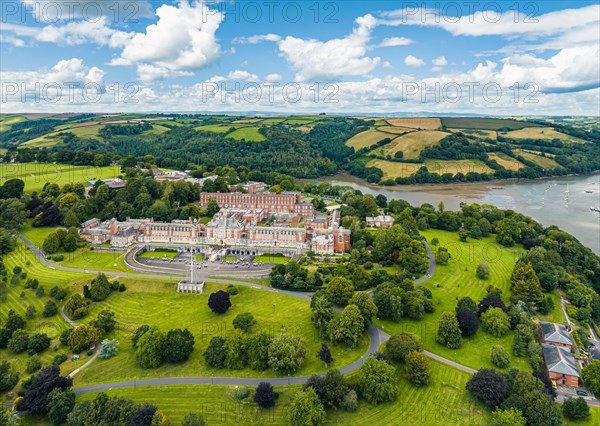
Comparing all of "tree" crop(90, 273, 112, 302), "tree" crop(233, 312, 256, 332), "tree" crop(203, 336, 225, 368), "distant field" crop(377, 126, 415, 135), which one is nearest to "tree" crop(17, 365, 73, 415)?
"tree" crop(203, 336, 225, 368)

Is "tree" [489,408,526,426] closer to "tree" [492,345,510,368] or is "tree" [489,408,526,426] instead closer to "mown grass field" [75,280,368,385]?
"tree" [492,345,510,368]

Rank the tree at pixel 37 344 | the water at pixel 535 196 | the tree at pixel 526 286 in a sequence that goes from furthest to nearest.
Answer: the water at pixel 535 196 < the tree at pixel 526 286 < the tree at pixel 37 344

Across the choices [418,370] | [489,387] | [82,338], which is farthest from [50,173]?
[489,387]

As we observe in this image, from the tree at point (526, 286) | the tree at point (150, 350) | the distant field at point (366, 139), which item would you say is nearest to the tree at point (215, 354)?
the tree at point (150, 350)

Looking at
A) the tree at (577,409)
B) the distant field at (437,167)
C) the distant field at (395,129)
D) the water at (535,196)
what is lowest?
the tree at (577,409)

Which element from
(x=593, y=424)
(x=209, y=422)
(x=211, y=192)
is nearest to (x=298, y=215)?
(x=211, y=192)

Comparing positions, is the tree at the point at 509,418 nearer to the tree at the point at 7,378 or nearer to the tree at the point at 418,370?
the tree at the point at 418,370

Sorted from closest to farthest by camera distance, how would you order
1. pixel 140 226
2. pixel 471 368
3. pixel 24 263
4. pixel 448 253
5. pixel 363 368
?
pixel 363 368 < pixel 471 368 < pixel 24 263 < pixel 448 253 < pixel 140 226

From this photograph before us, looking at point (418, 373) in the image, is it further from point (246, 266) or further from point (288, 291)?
point (246, 266)
